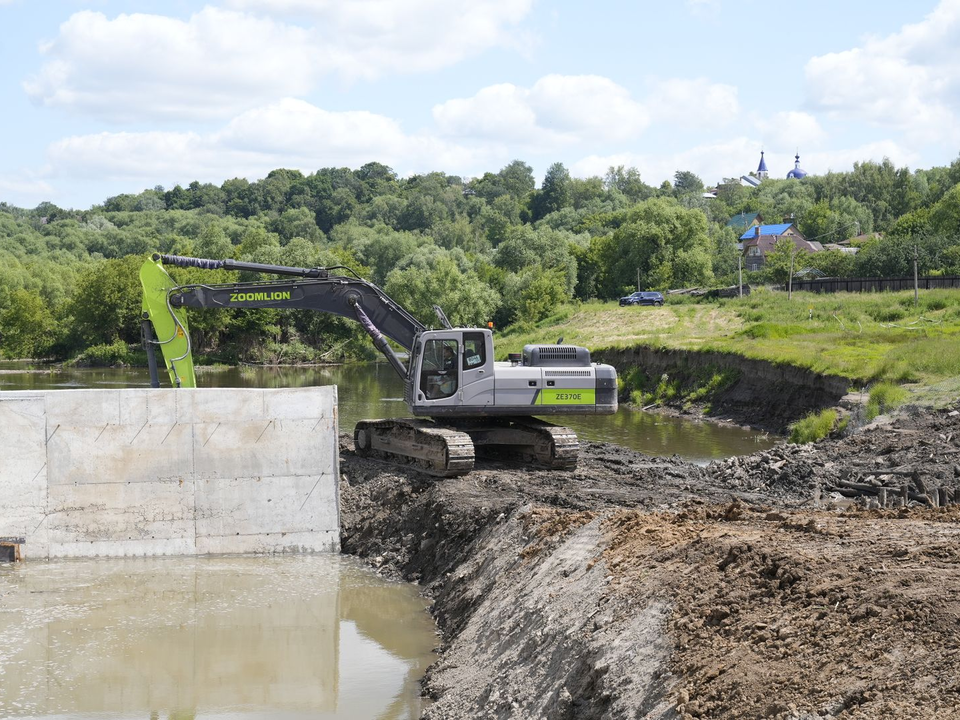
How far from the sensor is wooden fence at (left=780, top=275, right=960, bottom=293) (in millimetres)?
58219

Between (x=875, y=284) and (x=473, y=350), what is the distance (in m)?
49.5

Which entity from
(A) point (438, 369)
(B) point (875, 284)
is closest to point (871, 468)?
(A) point (438, 369)

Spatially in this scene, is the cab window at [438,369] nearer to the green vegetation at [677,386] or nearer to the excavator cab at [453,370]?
the excavator cab at [453,370]

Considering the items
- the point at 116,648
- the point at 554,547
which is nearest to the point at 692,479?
the point at 554,547

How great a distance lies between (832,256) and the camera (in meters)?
80.6

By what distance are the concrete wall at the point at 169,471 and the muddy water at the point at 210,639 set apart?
0.40m

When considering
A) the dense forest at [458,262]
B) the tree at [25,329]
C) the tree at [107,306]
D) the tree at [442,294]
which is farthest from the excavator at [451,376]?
the tree at [25,329]

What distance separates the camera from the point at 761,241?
114m

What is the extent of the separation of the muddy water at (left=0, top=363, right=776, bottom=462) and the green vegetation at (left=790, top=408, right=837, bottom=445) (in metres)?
1.36

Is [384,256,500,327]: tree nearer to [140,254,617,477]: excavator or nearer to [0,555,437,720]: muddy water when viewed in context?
[140,254,617,477]: excavator

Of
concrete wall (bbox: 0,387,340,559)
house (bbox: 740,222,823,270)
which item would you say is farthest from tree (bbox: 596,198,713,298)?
concrete wall (bbox: 0,387,340,559)

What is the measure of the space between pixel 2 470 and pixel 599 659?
35.6 ft

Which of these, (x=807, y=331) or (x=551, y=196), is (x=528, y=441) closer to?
(x=807, y=331)

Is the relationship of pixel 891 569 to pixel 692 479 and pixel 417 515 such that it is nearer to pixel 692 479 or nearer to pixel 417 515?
pixel 417 515
